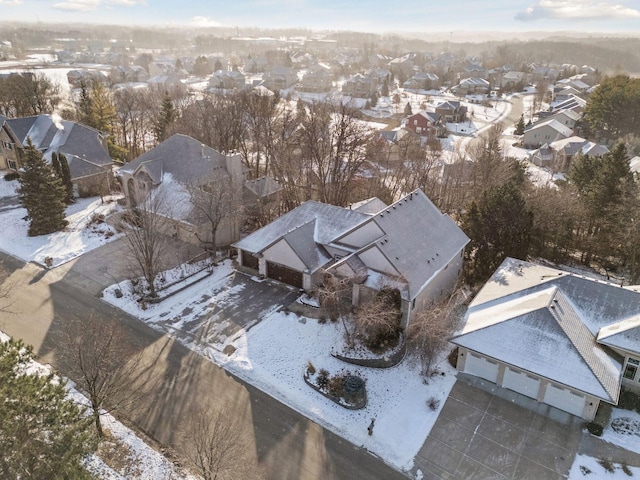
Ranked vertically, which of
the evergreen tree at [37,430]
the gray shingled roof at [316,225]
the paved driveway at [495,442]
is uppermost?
the evergreen tree at [37,430]

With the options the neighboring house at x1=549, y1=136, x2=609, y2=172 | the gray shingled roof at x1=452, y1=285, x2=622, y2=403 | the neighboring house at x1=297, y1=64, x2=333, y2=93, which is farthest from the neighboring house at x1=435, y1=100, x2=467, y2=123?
the gray shingled roof at x1=452, y1=285, x2=622, y2=403

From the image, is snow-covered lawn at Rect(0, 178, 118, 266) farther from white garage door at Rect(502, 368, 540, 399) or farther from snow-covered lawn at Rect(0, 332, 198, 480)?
white garage door at Rect(502, 368, 540, 399)

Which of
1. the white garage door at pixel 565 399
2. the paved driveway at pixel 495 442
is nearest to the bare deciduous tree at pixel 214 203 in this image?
the paved driveway at pixel 495 442

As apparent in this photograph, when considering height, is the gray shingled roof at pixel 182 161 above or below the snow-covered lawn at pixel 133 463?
above

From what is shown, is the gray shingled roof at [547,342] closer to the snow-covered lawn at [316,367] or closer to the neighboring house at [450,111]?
the snow-covered lawn at [316,367]

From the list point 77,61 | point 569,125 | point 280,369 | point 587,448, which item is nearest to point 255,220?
point 280,369

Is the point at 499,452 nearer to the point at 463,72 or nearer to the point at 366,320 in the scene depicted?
the point at 366,320

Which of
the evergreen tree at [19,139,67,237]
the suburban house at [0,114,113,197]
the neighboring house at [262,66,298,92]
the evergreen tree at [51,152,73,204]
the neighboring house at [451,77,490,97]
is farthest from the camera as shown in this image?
the neighboring house at [262,66,298,92]
